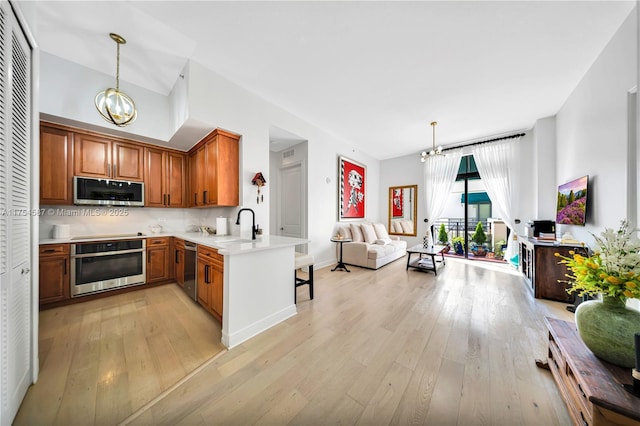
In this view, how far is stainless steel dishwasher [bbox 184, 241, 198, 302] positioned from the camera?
2.64 meters

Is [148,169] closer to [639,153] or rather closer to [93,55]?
[93,55]

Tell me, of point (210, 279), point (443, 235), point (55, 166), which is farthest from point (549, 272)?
point (55, 166)

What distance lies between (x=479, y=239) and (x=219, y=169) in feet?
20.1

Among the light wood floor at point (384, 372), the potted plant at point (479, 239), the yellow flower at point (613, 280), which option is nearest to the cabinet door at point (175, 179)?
the light wood floor at point (384, 372)

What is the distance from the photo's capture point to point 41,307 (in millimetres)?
2420

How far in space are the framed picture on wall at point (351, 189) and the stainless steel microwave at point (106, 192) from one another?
3.75 m

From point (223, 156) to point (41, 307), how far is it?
2.73 meters

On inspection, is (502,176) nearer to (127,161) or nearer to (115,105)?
(115,105)

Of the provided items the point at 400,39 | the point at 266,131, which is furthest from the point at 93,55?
the point at 400,39

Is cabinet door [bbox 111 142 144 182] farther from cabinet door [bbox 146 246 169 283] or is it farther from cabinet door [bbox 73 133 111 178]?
cabinet door [bbox 146 246 169 283]

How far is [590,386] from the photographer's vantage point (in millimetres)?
988

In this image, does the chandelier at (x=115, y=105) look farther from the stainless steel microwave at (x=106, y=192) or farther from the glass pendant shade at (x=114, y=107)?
the stainless steel microwave at (x=106, y=192)

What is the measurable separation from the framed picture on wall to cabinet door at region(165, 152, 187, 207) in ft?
10.4

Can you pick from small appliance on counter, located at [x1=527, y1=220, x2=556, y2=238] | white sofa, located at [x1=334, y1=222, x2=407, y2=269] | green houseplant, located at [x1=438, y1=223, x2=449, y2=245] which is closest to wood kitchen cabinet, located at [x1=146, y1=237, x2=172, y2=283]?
white sofa, located at [x1=334, y1=222, x2=407, y2=269]
